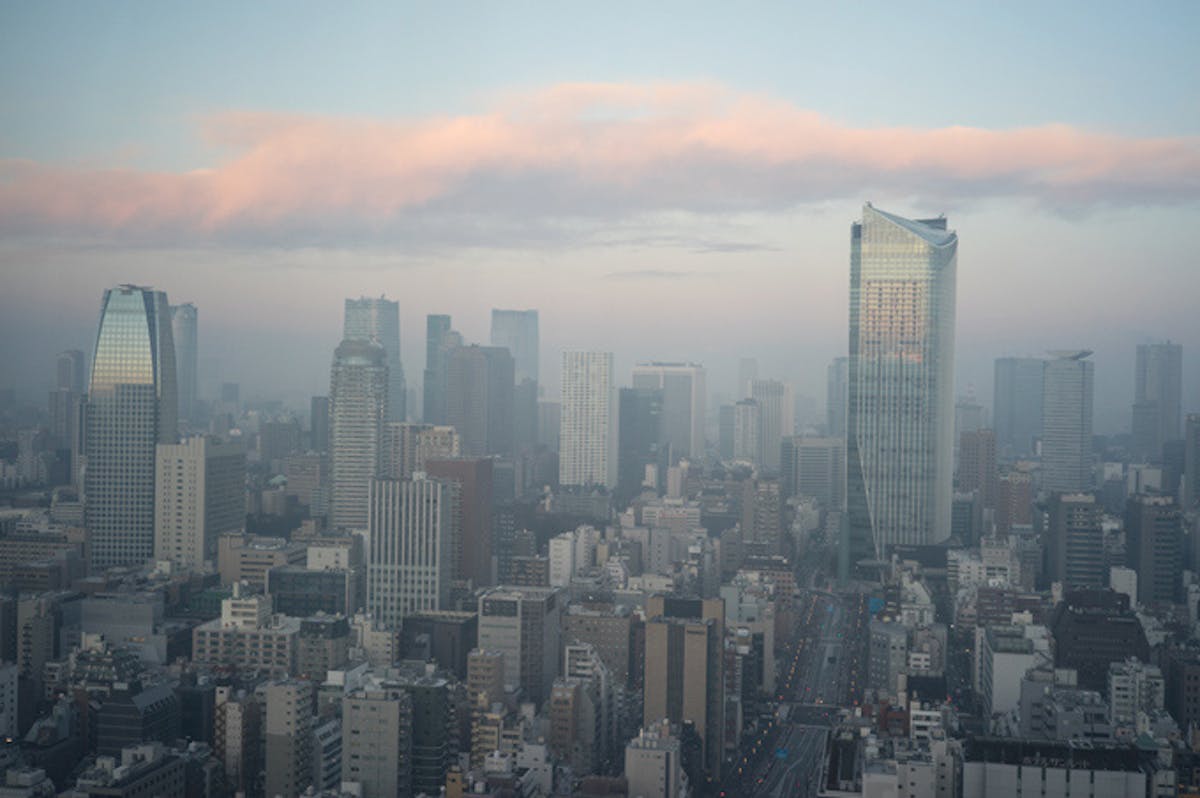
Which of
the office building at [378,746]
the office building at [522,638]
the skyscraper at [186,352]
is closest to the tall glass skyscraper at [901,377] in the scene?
the office building at [522,638]

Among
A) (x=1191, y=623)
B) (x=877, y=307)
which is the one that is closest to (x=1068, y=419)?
(x=877, y=307)

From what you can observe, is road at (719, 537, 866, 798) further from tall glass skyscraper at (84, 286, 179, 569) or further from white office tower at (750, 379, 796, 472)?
tall glass skyscraper at (84, 286, 179, 569)

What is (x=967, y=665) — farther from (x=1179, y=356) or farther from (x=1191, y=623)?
(x=1179, y=356)

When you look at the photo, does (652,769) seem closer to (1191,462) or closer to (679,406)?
(1191,462)

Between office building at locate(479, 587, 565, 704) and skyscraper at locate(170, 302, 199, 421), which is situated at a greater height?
skyscraper at locate(170, 302, 199, 421)

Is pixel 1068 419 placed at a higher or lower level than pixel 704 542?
higher

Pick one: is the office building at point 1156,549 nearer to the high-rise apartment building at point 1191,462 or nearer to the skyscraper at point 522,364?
the high-rise apartment building at point 1191,462

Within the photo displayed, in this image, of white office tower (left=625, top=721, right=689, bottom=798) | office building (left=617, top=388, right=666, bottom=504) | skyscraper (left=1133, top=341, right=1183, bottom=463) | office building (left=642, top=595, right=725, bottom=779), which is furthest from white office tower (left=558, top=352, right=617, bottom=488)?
white office tower (left=625, top=721, right=689, bottom=798)

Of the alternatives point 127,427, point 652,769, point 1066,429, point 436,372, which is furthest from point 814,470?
point 652,769
